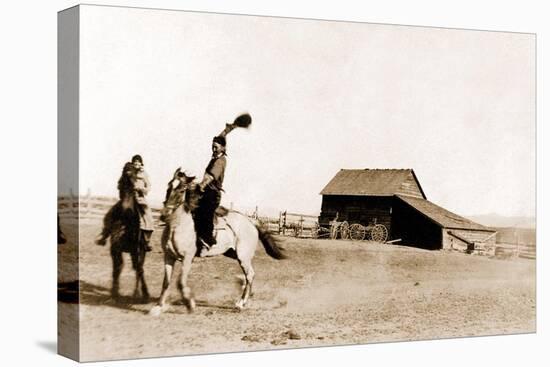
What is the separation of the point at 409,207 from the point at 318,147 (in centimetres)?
167

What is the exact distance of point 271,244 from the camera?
1614 centimetres

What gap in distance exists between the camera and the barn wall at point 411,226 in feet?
56.4

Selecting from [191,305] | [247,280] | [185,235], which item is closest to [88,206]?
[185,235]

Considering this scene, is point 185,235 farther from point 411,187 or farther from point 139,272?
Result: point 411,187

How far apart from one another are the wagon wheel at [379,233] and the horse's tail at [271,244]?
1.42 m

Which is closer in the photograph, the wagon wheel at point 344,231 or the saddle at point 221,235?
the saddle at point 221,235

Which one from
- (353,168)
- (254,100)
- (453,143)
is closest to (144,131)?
(254,100)

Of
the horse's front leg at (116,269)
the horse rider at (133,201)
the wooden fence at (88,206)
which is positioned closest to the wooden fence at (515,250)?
the horse rider at (133,201)

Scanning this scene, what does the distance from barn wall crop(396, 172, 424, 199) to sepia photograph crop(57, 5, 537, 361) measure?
0.11 feet

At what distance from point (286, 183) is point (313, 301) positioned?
1.56 m

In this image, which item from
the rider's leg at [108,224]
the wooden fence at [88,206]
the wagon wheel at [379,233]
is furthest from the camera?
the wagon wheel at [379,233]

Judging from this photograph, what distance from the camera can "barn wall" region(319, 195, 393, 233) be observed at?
1668 centimetres

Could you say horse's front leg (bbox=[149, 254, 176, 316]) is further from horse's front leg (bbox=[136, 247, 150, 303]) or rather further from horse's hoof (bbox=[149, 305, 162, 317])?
horse's front leg (bbox=[136, 247, 150, 303])

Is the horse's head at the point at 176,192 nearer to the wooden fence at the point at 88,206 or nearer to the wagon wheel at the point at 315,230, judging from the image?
the wooden fence at the point at 88,206
